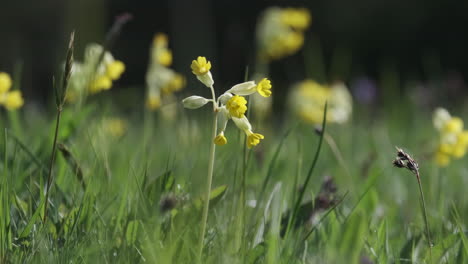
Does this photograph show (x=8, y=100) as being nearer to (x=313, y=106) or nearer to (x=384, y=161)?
(x=384, y=161)

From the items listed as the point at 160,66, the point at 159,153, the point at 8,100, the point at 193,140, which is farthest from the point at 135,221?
the point at 159,153

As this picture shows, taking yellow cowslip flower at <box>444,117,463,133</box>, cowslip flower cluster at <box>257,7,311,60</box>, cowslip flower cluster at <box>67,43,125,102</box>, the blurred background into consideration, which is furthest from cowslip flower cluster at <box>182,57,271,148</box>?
the blurred background

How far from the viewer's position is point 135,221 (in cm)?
127

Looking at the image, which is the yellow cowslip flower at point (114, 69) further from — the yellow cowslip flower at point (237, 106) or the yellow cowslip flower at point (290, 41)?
the yellow cowslip flower at point (290, 41)

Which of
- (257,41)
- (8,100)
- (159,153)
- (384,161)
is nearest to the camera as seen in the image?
(8,100)

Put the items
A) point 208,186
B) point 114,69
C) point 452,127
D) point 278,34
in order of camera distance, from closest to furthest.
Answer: point 208,186 < point 114,69 < point 452,127 < point 278,34

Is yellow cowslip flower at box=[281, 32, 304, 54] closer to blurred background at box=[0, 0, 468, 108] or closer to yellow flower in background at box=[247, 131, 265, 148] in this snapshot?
yellow flower in background at box=[247, 131, 265, 148]

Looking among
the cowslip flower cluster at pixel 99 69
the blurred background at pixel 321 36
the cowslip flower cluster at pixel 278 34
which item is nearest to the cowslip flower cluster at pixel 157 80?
the cowslip flower cluster at pixel 99 69

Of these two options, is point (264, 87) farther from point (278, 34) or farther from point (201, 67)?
point (278, 34)

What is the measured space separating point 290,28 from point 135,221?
2089mm

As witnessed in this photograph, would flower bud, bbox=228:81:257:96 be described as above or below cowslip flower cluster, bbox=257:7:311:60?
above

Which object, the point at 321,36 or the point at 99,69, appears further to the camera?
the point at 321,36

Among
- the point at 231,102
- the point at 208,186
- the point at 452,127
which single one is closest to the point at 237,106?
the point at 231,102

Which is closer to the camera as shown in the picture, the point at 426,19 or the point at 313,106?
the point at 313,106
